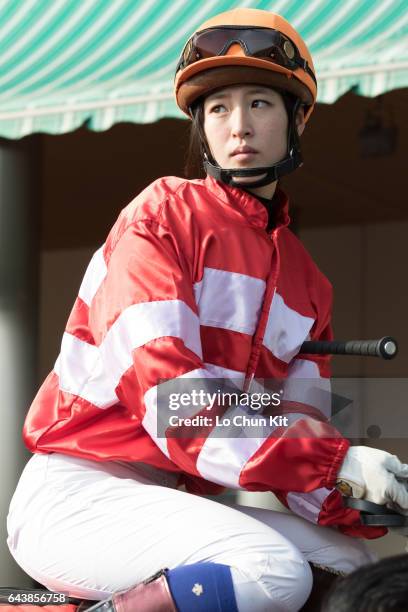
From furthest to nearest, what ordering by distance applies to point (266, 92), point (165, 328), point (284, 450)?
point (266, 92) → point (165, 328) → point (284, 450)

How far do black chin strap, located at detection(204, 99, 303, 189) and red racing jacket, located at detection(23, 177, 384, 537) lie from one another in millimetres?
29

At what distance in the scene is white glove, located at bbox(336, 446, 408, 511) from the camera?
76.2 inches

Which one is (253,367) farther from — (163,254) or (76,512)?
(76,512)

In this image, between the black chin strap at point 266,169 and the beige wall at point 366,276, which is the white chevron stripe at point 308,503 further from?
the beige wall at point 366,276

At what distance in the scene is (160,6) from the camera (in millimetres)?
4773

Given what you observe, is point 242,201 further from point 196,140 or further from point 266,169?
point 196,140

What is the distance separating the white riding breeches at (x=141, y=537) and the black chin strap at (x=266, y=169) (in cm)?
73

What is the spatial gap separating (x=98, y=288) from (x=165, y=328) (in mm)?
323

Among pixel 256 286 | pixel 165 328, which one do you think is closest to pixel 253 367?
pixel 256 286

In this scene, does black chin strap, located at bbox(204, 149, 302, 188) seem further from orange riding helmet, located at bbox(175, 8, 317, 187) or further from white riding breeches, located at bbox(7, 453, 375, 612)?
white riding breeches, located at bbox(7, 453, 375, 612)

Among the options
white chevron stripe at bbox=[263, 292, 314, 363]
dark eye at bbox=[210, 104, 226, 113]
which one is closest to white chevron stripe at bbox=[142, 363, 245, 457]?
white chevron stripe at bbox=[263, 292, 314, 363]

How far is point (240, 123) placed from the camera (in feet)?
8.27

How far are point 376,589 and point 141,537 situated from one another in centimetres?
100

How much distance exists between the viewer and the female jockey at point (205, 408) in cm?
204
